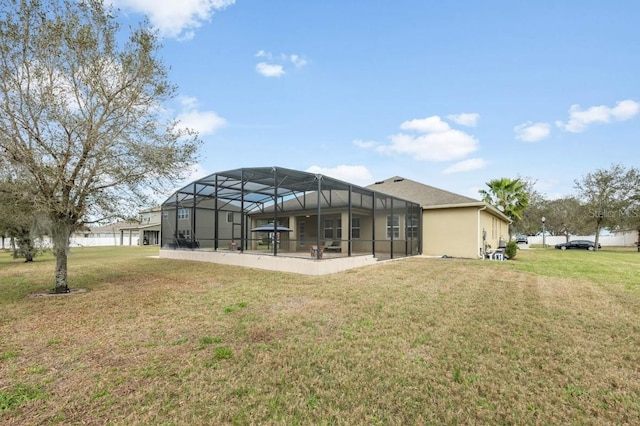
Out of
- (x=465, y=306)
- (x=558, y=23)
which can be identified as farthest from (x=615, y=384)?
(x=558, y=23)

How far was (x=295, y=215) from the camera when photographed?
17.9 m

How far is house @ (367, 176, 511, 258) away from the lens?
1559cm

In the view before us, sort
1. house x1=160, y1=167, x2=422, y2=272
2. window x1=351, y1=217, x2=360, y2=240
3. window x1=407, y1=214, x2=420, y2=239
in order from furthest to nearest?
1. window x1=351, y1=217, x2=360, y2=240
2. window x1=407, y1=214, x2=420, y2=239
3. house x1=160, y1=167, x2=422, y2=272

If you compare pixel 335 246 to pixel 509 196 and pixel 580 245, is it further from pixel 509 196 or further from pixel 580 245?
pixel 580 245

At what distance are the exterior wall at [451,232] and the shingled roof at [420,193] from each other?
0.45m

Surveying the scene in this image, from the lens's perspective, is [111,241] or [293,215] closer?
[293,215]

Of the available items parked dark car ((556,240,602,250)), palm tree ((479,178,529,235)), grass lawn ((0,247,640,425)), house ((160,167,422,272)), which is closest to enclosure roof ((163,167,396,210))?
house ((160,167,422,272))

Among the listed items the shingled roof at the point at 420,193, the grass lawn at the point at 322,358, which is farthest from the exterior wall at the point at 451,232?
the grass lawn at the point at 322,358

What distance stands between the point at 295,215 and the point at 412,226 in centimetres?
679

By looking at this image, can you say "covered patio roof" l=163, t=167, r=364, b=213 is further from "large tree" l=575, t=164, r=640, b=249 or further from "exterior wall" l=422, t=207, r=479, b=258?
"large tree" l=575, t=164, r=640, b=249

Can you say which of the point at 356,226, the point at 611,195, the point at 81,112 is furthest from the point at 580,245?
the point at 81,112

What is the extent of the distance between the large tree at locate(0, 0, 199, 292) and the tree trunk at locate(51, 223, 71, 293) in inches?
0.8

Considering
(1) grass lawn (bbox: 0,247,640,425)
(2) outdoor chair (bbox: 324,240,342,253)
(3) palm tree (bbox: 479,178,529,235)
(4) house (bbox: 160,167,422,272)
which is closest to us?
(1) grass lawn (bbox: 0,247,640,425)

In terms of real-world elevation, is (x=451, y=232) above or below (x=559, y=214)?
below
